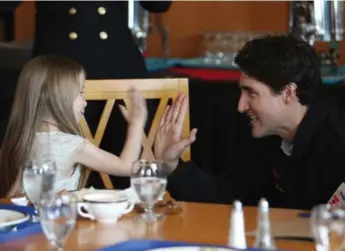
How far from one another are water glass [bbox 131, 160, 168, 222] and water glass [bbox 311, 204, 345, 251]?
17.7 inches

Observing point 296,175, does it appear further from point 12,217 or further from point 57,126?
point 12,217

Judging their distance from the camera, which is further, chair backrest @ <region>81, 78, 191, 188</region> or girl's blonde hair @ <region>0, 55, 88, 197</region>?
chair backrest @ <region>81, 78, 191, 188</region>

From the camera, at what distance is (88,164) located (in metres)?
2.12

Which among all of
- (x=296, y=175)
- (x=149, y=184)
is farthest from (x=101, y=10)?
(x=149, y=184)

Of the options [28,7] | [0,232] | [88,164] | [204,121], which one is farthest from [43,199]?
[28,7]

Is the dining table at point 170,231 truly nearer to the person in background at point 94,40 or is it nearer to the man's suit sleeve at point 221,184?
the man's suit sleeve at point 221,184

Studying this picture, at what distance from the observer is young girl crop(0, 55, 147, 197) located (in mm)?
2092

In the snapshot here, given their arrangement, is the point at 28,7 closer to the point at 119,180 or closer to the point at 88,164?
the point at 119,180

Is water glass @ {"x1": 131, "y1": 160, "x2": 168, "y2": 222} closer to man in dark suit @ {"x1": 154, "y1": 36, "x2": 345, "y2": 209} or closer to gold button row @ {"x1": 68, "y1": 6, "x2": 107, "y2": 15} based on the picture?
man in dark suit @ {"x1": 154, "y1": 36, "x2": 345, "y2": 209}

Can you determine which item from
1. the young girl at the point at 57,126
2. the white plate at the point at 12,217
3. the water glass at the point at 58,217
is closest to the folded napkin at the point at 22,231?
the white plate at the point at 12,217

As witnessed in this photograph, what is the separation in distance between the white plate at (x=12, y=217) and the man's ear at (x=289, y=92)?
0.82 meters

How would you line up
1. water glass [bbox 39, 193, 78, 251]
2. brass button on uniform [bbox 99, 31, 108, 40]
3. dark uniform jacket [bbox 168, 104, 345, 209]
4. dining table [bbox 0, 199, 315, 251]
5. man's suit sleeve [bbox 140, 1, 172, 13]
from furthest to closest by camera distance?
man's suit sleeve [bbox 140, 1, 172, 13] < brass button on uniform [bbox 99, 31, 108, 40] < dark uniform jacket [bbox 168, 104, 345, 209] < dining table [bbox 0, 199, 315, 251] < water glass [bbox 39, 193, 78, 251]

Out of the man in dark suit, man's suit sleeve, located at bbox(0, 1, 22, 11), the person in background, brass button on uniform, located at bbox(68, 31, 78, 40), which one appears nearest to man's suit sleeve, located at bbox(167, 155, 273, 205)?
the man in dark suit

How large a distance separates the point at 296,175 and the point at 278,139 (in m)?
0.20
